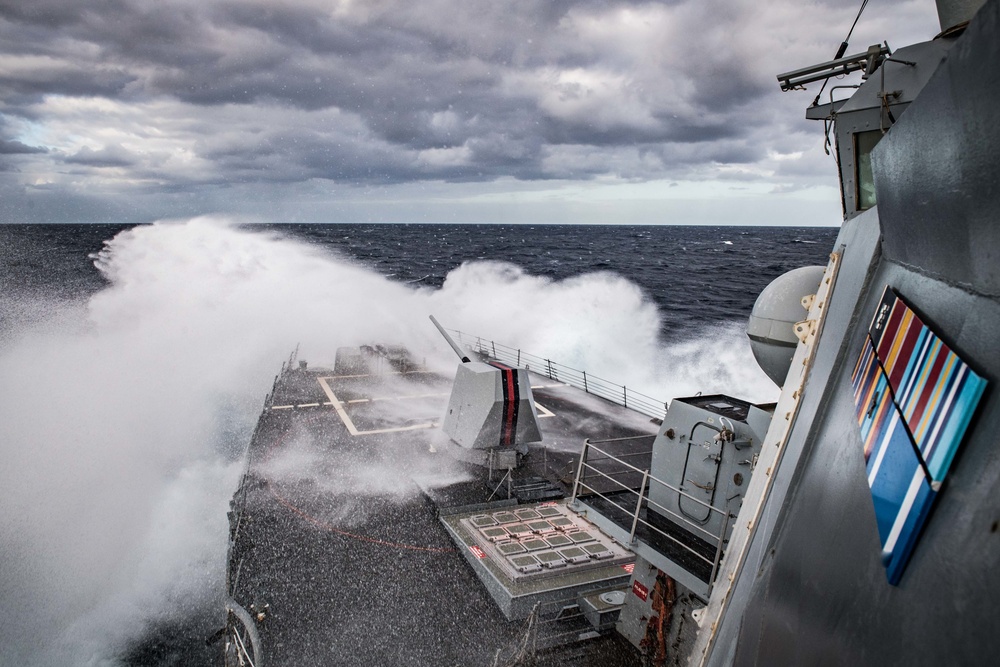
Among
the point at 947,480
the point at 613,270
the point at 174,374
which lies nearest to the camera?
the point at 947,480

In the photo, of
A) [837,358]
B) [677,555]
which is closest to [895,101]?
[837,358]

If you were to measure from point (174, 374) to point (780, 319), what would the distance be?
2419 cm

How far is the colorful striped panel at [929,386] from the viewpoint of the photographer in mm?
1188

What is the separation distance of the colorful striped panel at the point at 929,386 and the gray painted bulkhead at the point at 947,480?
0.03m

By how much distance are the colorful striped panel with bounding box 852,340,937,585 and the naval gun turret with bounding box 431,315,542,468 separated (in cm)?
1042

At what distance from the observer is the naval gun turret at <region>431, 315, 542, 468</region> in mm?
12227

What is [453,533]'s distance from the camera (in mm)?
10531

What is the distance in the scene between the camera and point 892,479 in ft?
4.78

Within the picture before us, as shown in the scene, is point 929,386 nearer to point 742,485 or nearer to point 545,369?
point 742,485

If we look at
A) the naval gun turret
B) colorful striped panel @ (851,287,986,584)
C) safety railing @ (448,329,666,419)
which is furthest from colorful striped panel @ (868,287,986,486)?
safety railing @ (448,329,666,419)

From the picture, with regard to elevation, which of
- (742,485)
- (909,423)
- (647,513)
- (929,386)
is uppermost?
(929,386)

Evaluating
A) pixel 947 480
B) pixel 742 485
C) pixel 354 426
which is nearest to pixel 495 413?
pixel 354 426

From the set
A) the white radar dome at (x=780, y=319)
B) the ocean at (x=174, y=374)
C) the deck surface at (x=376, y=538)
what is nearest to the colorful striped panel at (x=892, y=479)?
the white radar dome at (x=780, y=319)

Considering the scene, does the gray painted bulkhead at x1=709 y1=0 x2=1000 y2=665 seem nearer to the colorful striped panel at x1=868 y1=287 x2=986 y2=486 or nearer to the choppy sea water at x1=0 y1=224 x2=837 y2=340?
the colorful striped panel at x1=868 y1=287 x2=986 y2=486
